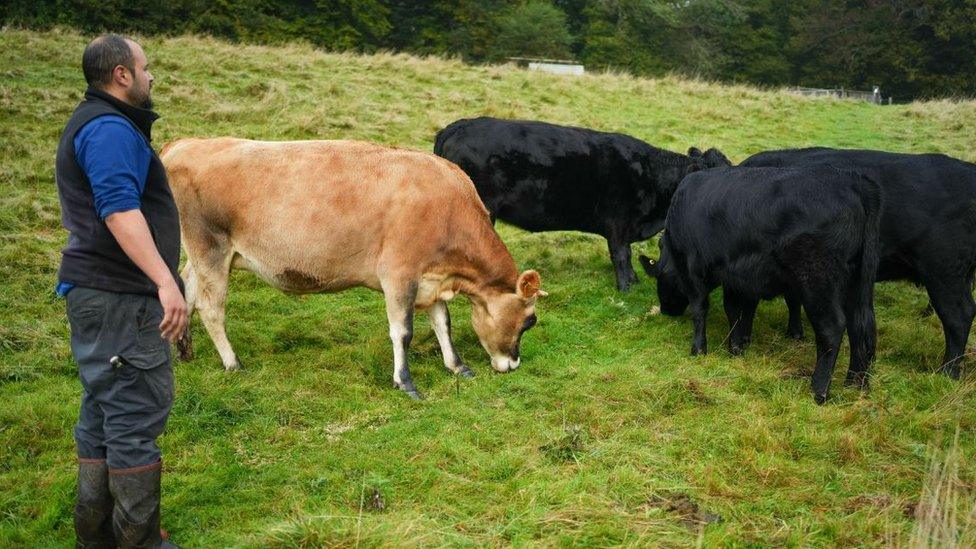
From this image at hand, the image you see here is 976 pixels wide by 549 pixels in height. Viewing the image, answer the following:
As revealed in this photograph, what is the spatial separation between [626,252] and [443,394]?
438 centimetres

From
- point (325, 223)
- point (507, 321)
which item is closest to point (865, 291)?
point (507, 321)

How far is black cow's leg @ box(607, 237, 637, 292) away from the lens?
1002 cm

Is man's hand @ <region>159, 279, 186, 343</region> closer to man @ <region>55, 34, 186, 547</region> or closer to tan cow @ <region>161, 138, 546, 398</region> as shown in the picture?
man @ <region>55, 34, 186, 547</region>

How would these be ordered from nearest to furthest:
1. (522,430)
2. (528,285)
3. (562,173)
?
(522,430) → (528,285) → (562,173)

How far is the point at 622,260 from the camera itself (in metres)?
10.1

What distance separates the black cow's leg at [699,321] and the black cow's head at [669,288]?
23.4 inches

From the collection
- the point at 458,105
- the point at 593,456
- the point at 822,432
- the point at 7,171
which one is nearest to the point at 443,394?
the point at 593,456

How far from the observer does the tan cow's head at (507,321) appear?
23.3 feet

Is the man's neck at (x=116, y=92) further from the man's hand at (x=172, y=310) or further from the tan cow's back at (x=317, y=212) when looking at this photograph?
the tan cow's back at (x=317, y=212)

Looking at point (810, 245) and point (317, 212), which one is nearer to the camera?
point (810, 245)

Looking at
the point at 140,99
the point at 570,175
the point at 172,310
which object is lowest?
the point at 570,175

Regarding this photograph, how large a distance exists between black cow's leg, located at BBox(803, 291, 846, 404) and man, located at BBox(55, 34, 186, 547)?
4763 millimetres

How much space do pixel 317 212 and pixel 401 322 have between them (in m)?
1.13

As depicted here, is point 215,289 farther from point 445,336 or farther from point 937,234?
point 937,234
